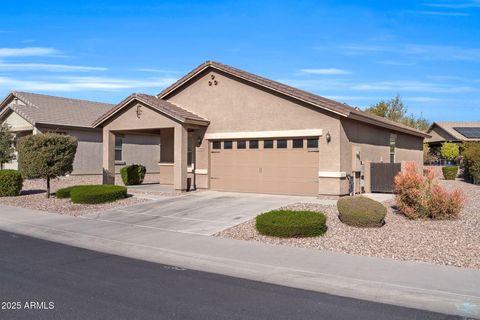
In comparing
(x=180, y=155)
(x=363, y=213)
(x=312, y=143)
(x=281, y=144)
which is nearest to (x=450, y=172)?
(x=312, y=143)

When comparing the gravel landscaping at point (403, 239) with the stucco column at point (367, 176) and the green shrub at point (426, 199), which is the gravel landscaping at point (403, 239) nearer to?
the green shrub at point (426, 199)

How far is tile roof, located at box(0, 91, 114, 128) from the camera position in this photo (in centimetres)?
2911

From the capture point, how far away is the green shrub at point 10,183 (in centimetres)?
2016

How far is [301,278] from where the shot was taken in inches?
317

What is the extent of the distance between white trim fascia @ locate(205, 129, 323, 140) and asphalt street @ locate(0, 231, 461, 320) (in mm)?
10311

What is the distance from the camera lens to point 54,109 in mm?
31516

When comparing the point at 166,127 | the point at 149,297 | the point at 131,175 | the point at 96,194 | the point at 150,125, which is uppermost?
the point at 150,125

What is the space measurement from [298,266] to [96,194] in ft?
34.1

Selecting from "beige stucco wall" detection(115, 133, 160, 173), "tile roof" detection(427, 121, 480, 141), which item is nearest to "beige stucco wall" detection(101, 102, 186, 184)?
"beige stucco wall" detection(115, 133, 160, 173)

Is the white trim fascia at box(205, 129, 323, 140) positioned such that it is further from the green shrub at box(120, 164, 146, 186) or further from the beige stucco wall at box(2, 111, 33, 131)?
the beige stucco wall at box(2, 111, 33, 131)

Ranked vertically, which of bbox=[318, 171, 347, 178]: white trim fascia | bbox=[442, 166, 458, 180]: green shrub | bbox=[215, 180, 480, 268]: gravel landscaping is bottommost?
bbox=[215, 180, 480, 268]: gravel landscaping

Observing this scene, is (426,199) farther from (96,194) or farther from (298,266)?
(96,194)

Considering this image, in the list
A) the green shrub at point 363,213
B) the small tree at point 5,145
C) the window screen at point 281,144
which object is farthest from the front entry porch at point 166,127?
the green shrub at point 363,213

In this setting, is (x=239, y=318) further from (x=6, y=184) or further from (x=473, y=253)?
(x=6, y=184)
